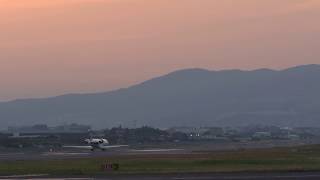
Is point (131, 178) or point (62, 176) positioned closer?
point (131, 178)

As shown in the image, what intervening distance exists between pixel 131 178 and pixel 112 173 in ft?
22.1

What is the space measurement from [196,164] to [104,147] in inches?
2302

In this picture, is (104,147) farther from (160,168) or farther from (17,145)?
(160,168)

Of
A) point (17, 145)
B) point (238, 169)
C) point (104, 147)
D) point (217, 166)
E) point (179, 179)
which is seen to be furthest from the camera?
point (17, 145)

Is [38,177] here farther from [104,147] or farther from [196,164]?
[104,147]

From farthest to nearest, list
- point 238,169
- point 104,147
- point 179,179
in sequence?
point 104,147 → point 238,169 → point 179,179

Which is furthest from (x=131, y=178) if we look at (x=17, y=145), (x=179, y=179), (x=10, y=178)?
(x=17, y=145)

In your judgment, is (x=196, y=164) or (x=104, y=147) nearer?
(x=196, y=164)

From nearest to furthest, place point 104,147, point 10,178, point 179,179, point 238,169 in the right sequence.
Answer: point 179,179 < point 10,178 < point 238,169 < point 104,147

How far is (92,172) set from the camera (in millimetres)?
70438

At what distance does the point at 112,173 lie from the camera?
6831 centimetres

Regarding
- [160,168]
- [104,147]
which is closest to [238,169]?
[160,168]

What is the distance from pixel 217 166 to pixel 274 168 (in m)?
7.48

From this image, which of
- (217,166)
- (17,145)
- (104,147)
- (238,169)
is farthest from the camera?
(17,145)
